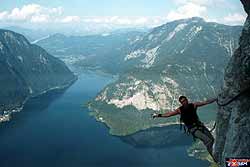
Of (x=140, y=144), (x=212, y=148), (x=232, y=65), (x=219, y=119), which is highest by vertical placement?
(x=232, y=65)

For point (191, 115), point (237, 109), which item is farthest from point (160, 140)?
point (191, 115)

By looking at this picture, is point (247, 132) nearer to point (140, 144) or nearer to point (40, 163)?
point (40, 163)

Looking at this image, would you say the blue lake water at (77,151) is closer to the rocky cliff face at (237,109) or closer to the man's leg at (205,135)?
the man's leg at (205,135)

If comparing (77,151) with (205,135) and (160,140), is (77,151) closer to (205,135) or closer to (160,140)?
(160,140)

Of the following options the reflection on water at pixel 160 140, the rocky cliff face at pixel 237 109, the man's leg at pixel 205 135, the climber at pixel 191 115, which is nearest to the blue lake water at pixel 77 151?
the reflection on water at pixel 160 140

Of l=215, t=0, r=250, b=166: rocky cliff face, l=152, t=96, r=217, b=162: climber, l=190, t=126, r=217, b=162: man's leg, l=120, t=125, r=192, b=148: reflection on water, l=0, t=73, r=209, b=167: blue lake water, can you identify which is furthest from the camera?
l=120, t=125, r=192, b=148: reflection on water

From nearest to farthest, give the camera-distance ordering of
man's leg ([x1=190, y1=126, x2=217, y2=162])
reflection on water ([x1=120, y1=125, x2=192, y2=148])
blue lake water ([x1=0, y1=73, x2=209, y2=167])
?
man's leg ([x1=190, y1=126, x2=217, y2=162]) → blue lake water ([x1=0, y1=73, x2=209, y2=167]) → reflection on water ([x1=120, y1=125, x2=192, y2=148])

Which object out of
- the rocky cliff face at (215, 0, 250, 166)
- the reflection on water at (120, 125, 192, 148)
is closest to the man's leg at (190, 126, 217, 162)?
the rocky cliff face at (215, 0, 250, 166)

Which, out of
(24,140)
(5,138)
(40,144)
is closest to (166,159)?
(40,144)

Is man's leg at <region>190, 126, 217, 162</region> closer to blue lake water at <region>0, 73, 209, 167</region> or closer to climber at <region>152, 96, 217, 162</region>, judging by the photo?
climber at <region>152, 96, 217, 162</region>
